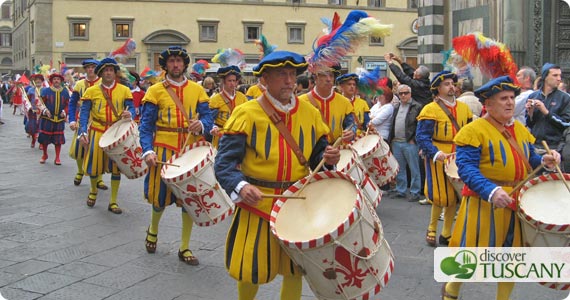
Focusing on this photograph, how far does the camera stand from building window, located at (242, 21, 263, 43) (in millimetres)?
43875

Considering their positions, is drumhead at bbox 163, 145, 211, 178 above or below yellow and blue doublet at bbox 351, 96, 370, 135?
below

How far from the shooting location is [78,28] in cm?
4250

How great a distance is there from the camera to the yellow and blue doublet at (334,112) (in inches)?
279

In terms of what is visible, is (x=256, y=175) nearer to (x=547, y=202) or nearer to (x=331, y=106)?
(x=547, y=202)

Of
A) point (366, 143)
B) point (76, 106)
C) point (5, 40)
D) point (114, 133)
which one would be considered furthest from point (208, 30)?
point (5, 40)

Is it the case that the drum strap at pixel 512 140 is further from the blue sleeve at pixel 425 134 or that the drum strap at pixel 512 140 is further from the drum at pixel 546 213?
the blue sleeve at pixel 425 134

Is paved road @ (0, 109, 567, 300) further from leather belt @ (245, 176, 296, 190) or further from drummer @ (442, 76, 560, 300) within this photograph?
leather belt @ (245, 176, 296, 190)

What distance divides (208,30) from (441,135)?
3797cm

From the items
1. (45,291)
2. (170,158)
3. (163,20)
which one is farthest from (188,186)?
(163,20)

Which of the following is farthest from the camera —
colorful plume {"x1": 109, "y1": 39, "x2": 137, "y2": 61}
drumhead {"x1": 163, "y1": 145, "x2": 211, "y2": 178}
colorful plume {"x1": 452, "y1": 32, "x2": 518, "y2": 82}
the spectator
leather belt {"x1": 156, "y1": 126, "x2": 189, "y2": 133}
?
colorful plume {"x1": 109, "y1": 39, "x2": 137, "y2": 61}

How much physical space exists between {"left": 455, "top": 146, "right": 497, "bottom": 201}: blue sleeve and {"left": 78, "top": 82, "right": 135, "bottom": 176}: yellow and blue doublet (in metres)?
5.33

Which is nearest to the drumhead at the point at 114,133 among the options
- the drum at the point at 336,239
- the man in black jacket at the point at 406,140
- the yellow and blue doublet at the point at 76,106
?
the yellow and blue doublet at the point at 76,106

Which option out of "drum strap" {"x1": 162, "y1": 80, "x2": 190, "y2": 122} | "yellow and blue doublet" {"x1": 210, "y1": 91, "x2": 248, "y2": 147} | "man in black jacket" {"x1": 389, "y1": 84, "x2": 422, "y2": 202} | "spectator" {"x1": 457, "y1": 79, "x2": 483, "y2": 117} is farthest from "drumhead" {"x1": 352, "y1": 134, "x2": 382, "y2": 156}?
"drum strap" {"x1": 162, "y1": 80, "x2": 190, "y2": 122}

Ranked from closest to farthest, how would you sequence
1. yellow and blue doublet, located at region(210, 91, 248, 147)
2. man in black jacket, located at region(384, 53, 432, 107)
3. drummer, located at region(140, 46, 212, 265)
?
drummer, located at region(140, 46, 212, 265), yellow and blue doublet, located at region(210, 91, 248, 147), man in black jacket, located at region(384, 53, 432, 107)
